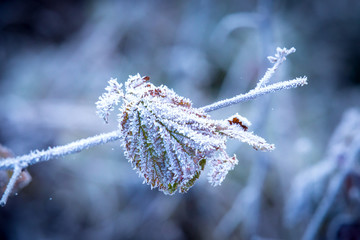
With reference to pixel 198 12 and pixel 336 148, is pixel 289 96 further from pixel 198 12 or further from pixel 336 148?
pixel 336 148

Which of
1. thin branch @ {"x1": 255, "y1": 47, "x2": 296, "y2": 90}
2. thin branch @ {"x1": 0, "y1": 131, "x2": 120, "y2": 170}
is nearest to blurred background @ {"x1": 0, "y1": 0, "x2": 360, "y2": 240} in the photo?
thin branch @ {"x1": 255, "y1": 47, "x2": 296, "y2": 90}

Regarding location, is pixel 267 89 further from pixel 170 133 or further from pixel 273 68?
pixel 170 133

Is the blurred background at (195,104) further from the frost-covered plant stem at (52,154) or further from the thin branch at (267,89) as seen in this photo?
the frost-covered plant stem at (52,154)

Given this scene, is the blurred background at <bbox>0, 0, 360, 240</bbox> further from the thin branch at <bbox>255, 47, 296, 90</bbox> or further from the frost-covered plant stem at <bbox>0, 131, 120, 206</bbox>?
the frost-covered plant stem at <bbox>0, 131, 120, 206</bbox>

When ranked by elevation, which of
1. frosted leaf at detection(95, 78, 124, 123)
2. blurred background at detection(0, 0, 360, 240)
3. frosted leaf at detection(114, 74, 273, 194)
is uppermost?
blurred background at detection(0, 0, 360, 240)

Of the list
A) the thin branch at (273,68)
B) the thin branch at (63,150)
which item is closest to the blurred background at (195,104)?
the thin branch at (273,68)

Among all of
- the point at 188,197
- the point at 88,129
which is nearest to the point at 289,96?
the point at 188,197

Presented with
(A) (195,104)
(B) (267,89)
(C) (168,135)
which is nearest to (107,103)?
(C) (168,135)
